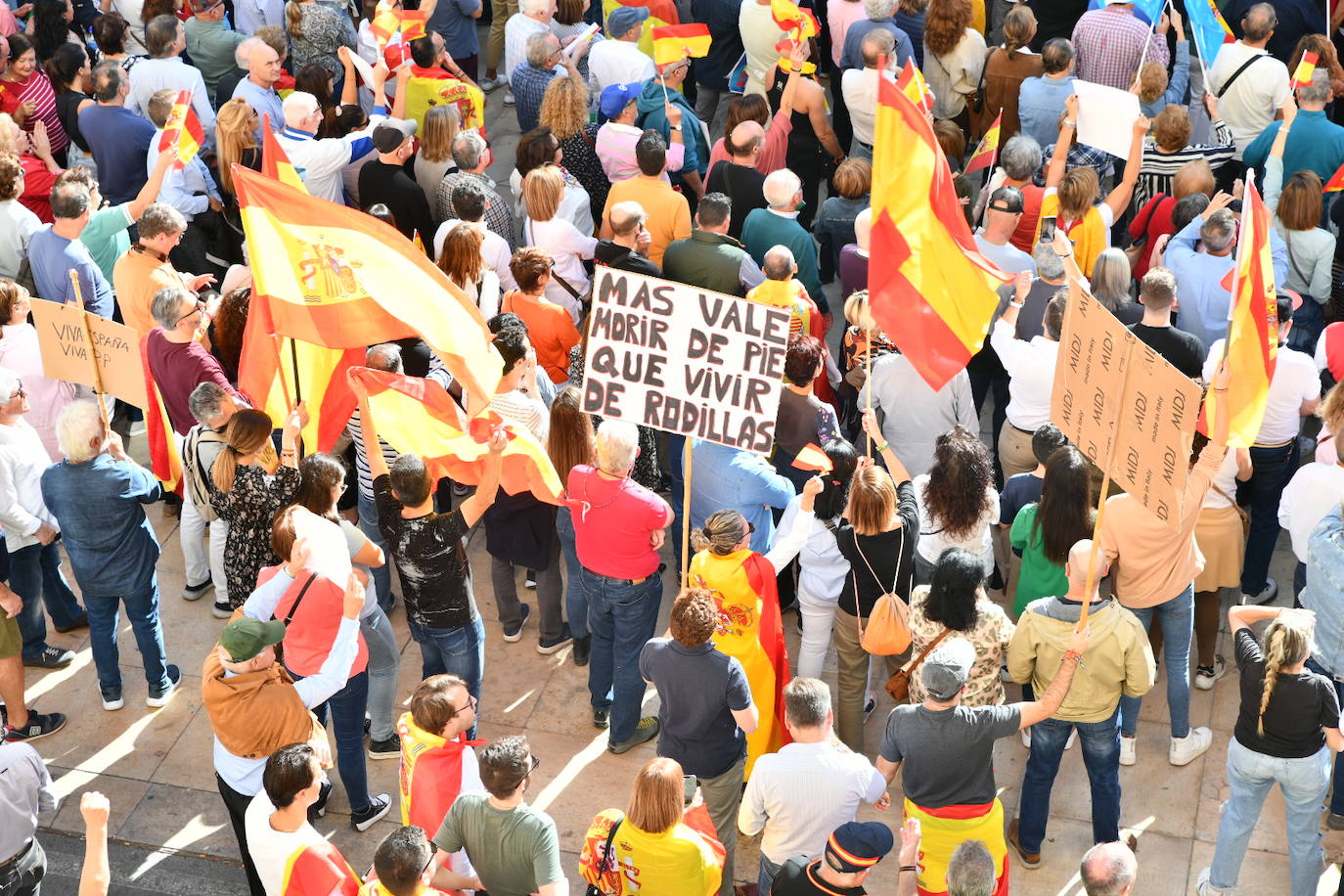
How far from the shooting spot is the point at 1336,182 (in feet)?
33.8

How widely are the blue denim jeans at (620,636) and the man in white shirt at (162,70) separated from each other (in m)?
5.52

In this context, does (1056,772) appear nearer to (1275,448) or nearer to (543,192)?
(1275,448)

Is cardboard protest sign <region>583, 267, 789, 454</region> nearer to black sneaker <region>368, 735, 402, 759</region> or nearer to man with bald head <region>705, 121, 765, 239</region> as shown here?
black sneaker <region>368, 735, 402, 759</region>

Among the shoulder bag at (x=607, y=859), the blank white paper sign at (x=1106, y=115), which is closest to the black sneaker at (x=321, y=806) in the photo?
the shoulder bag at (x=607, y=859)

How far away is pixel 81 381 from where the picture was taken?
28.3 feet

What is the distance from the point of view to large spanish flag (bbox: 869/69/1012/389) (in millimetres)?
7172

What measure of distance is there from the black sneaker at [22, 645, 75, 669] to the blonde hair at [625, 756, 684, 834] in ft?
15.2

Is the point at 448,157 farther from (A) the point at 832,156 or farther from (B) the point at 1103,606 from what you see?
(B) the point at 1103,606

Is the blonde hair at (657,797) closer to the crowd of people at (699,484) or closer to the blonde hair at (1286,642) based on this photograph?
the crowd of people at (699,484)

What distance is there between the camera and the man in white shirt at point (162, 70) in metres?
11.6

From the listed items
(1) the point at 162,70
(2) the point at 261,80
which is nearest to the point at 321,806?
(2) the point at 261,80

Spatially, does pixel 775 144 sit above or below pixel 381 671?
above

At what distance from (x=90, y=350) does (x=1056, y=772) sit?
210 inches

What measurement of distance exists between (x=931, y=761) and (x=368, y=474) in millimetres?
3815
